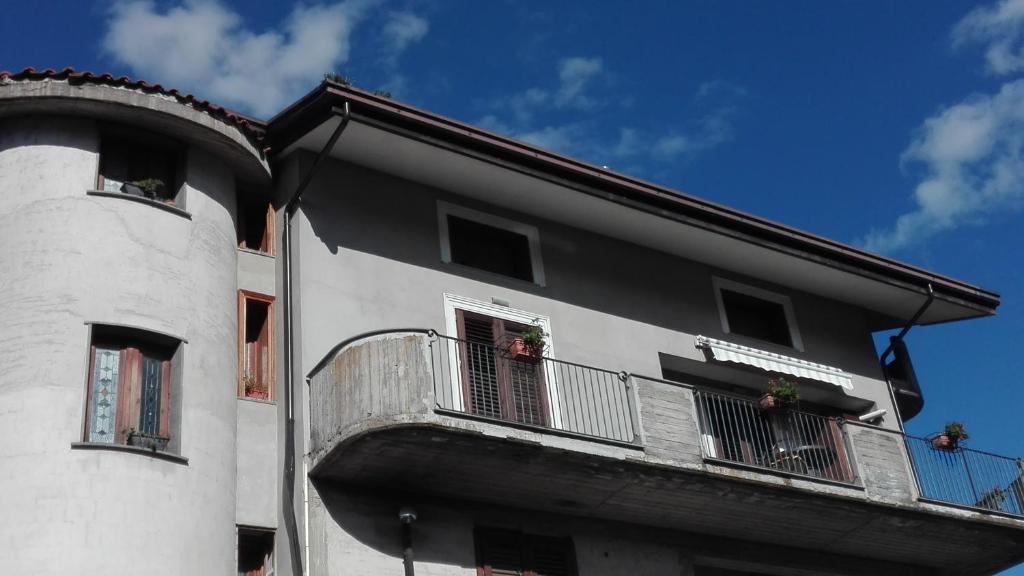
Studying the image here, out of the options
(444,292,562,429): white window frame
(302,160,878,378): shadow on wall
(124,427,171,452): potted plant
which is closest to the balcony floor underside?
(444,292,562,429): white window frame

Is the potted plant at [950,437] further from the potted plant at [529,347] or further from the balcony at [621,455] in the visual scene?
the potted plant at [529,347]

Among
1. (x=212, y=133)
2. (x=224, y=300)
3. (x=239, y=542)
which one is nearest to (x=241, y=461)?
(x=239, y=542)

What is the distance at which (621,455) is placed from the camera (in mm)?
15914

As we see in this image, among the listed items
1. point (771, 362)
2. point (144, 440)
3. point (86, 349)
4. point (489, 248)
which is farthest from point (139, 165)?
point (771, 362)

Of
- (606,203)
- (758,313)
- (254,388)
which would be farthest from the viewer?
(758,313)

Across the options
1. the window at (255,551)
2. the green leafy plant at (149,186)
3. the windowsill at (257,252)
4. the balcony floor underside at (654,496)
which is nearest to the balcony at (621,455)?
the balcony floor underside at (654,496)

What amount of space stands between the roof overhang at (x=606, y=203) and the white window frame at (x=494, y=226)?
24 centimetres

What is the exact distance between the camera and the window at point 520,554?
15844 mm

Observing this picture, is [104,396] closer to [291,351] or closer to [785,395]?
[291,351]

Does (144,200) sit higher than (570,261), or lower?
lower

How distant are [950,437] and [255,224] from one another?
1008cm

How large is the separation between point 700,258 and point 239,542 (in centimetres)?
872

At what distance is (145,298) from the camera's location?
49.7 feet

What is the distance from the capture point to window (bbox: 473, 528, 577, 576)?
15.8 metres
